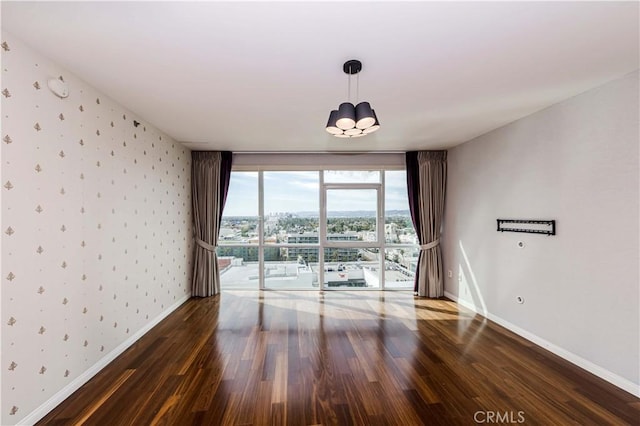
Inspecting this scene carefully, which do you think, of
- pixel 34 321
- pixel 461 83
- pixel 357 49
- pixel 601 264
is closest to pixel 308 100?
pixel 357 49

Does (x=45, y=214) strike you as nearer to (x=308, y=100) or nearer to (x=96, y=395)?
(x=96, y=395)

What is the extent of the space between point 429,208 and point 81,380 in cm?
493

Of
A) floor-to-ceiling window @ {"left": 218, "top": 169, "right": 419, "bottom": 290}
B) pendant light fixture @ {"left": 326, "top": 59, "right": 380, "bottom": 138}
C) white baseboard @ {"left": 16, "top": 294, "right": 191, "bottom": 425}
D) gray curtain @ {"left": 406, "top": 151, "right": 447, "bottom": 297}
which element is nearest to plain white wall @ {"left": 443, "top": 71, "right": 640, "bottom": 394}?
gray curtain @ {"left": 406, "top": 151, "right": 447, "bottom": 297}

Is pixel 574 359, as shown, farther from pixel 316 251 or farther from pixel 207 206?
pixel 207 206

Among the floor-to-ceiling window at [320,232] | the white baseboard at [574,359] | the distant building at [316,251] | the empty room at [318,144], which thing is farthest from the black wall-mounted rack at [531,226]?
the distant building at [316,251]

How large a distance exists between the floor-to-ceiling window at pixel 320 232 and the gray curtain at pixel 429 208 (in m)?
0.27

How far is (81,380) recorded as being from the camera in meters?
2.35

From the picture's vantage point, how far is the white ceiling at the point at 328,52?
155 cm

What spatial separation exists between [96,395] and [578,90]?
191 inches

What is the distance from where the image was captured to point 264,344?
10.1ft

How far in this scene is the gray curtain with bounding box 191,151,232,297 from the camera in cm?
486

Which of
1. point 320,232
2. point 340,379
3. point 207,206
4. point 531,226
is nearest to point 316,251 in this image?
point 320,232

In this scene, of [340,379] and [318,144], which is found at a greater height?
[318,144]

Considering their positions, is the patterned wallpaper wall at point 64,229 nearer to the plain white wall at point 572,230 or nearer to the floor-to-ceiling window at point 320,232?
the floor-to-ceiling window at point 320,232
